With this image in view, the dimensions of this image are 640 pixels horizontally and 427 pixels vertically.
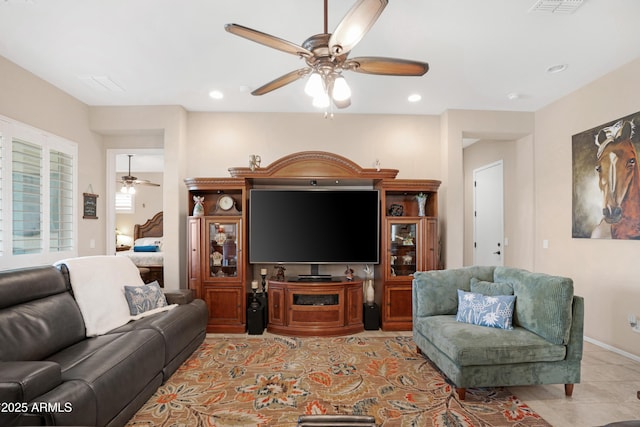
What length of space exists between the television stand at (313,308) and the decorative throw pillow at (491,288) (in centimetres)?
149

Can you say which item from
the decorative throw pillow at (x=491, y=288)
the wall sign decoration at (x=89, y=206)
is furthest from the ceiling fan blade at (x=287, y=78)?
the wall sign decoration at (x=89, y=206)

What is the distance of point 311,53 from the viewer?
1987mm

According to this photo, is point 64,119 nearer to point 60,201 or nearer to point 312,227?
point 60,201

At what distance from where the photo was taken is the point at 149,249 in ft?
22.7

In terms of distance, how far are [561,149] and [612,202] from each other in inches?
39.1

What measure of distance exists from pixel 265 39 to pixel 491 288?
276 centimetres

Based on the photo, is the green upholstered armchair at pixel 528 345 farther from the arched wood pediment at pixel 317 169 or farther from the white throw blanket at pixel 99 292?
the white throw blanket at pixel 99 292

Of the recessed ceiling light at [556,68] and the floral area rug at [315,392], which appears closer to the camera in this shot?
the floral area rug at [315,392]

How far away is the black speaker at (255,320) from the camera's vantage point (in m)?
4.04

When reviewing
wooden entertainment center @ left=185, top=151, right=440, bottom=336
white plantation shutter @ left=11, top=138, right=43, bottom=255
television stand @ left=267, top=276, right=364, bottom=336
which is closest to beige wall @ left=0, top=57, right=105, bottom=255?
white plantation shutter @ left=11, top=138, right=43, bottom=255

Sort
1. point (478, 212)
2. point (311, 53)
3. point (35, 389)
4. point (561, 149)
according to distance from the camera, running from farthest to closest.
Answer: point (478, 212) → point (561, 149) → point (311, 53) → point (35, 389)

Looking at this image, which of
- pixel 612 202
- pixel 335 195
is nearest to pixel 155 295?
pixel 335 195

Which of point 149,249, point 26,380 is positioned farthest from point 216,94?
point 149,249

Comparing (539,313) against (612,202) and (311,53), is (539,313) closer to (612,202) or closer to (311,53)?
(612,202)
